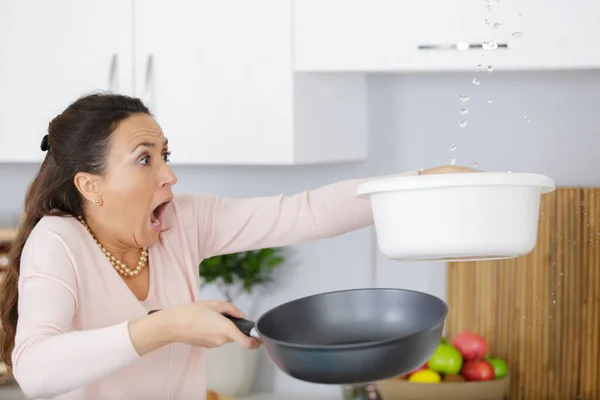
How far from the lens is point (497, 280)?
2.08 metres

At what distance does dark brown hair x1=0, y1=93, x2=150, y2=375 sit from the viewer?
1.48 m

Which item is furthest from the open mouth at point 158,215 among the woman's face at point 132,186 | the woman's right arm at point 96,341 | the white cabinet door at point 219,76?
the white cabinet door at point 219,76

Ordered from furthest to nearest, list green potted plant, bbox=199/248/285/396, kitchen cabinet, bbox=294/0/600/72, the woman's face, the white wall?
1. green potted plant, bbox=199/248/285/396
2. the white wall
3. kitchen cabinet, bbox=294/0/600/72
4. the woman's face

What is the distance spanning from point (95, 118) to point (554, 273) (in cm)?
112

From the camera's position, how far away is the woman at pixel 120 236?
136cm

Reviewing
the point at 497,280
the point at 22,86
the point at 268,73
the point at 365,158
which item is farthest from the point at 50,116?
the point at 497,280

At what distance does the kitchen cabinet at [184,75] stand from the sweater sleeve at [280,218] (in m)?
0.32

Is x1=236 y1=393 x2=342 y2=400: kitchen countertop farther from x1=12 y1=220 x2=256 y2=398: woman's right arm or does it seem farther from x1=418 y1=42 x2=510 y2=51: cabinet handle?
x1=12 y1=220 x2=256 y2=398: woman's right arm

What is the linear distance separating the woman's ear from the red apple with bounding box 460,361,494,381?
0.93m

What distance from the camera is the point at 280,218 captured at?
162 cm

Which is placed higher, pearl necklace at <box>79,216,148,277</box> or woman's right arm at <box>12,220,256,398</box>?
pearl necklace at <box>79,216,148,277</box>

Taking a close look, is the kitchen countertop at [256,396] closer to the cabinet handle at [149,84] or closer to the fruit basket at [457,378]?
the fruit basket at [457,378]

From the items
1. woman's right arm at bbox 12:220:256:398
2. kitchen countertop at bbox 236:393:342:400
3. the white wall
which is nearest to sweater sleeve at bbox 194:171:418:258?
woman's right arm at bbox 12:220:256:398

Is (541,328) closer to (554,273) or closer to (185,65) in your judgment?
(554,273)
